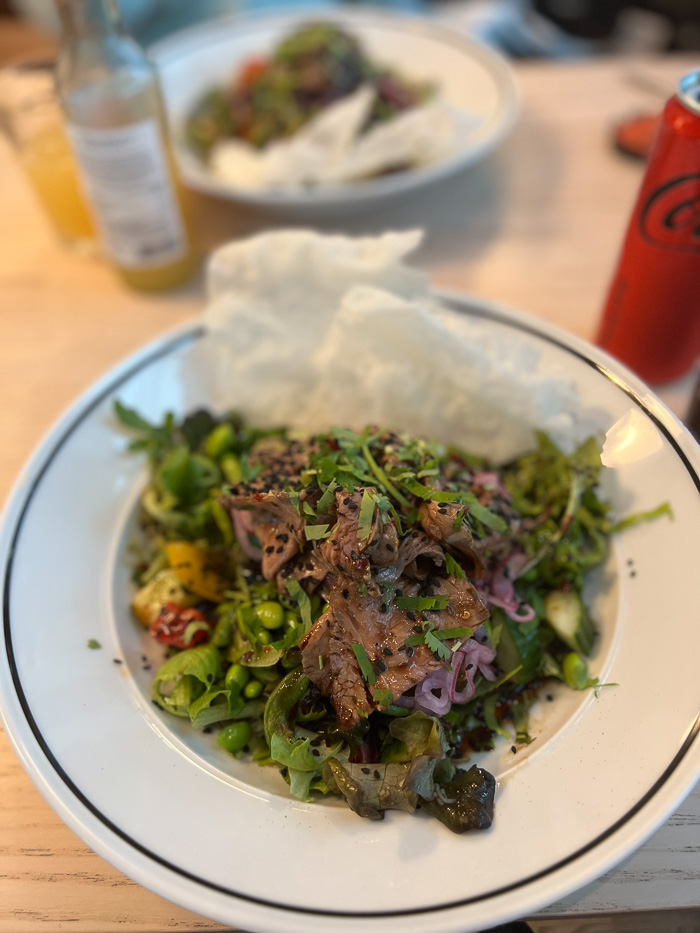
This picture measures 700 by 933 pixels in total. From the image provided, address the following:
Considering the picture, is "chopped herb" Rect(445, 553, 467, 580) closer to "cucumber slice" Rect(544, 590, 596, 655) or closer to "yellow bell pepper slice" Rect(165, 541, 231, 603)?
"cucumber slice" Rect(544, 590, 596, 655)

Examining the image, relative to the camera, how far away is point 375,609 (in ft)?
→ 4.50

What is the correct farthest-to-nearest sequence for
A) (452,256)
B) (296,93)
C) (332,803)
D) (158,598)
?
(296,93) → (452,256) → (158,598) → (332,803)

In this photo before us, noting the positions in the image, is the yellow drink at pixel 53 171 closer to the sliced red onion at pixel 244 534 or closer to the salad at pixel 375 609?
the salad at pixel 375 609

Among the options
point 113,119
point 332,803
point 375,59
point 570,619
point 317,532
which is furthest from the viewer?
point 375,59

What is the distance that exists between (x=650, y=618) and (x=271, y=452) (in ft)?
3.31

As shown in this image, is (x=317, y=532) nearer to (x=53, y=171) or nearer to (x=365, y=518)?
(x=365, y=518)

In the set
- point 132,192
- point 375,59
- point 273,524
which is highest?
point 375,59

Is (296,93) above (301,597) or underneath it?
above

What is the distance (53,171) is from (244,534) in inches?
75.6

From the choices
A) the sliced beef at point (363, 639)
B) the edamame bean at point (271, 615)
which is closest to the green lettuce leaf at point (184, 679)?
the edamame bean at point (271, 615)

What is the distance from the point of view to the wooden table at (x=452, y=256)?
2170 mm

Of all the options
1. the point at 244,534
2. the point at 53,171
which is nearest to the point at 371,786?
the point at 244,534

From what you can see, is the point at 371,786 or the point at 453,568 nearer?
the point at 371,786

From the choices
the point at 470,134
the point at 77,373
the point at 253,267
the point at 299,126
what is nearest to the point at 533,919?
the point at 253,267
